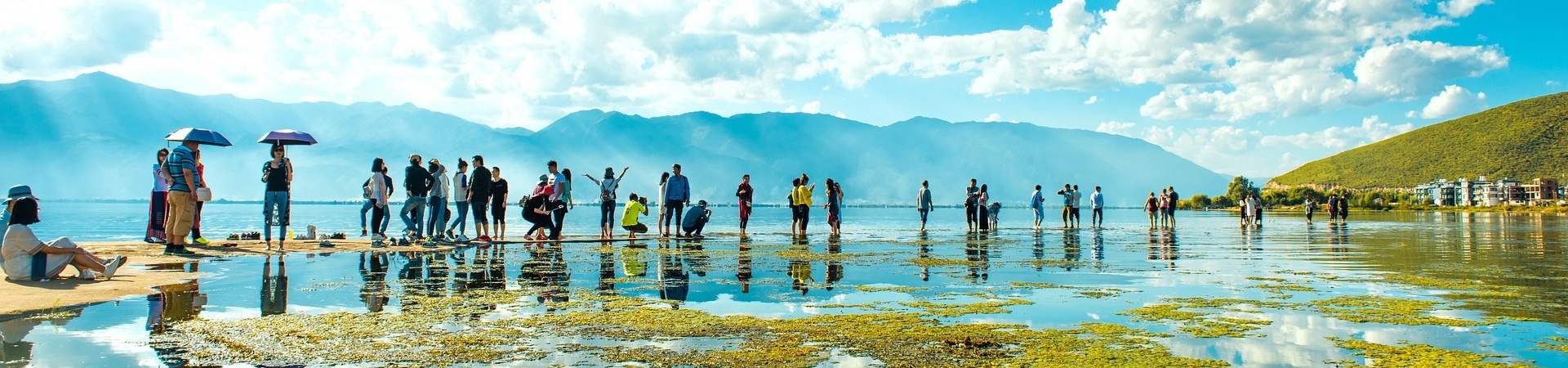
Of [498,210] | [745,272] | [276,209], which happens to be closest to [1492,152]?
[498,210]

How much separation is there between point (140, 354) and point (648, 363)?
10.6ft

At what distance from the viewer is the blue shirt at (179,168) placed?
48.9 ft

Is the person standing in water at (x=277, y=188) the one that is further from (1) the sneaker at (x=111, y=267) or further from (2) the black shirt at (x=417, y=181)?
(1) the sneaker at (x=111, y=267)

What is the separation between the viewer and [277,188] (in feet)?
54.5

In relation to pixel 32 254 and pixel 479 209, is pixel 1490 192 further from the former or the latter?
pixel 32 254

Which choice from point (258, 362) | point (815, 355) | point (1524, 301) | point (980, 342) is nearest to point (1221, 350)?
point (980, 342)

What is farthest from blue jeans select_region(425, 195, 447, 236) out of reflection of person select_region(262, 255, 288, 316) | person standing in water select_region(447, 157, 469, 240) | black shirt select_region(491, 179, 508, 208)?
reflection of person select_region(262, 255, 288, 316)

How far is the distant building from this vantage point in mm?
151000

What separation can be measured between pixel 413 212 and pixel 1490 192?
18469cm

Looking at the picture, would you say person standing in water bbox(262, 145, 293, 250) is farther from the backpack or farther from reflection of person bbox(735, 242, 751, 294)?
reflection of person bbox(735, 242, 751, 294)

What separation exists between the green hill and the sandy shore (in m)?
206

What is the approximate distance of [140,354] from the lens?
582 cm

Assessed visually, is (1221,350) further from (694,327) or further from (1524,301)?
(1524,301)

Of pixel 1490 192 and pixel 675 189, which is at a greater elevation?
pixel 1490 192
